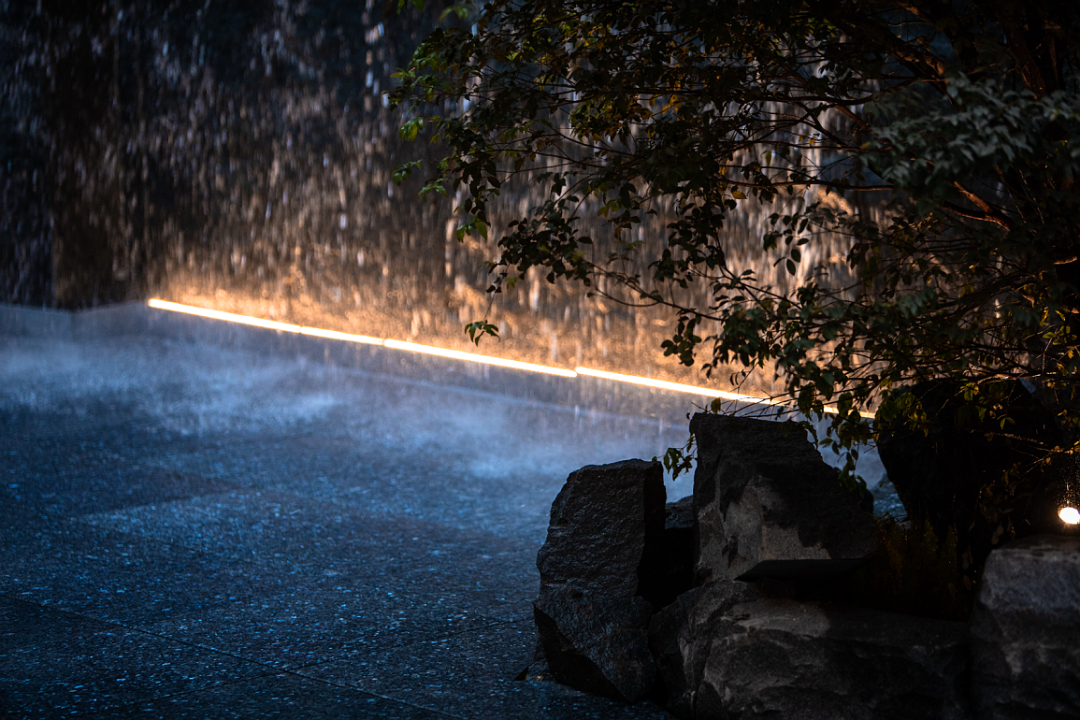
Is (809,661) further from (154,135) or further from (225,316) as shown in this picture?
(154,135)

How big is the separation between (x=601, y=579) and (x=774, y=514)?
69cm

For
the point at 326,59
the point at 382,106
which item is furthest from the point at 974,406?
the point at 326,59

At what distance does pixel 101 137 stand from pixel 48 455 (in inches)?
173

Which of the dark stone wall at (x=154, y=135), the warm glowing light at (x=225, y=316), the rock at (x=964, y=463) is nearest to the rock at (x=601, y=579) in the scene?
the rock at (x=964, y=463)

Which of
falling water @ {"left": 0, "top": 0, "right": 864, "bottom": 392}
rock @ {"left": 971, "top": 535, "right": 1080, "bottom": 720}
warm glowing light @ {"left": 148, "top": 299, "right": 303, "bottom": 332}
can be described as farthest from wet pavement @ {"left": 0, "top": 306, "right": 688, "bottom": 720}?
rock @ {"left": 971, "top": 535, "right": 1080, "bottom": 720}

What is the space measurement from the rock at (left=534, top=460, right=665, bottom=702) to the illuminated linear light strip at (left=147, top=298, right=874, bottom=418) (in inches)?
105

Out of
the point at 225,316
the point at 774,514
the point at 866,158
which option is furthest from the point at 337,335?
the point at 866,158

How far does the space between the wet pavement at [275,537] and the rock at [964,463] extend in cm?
121

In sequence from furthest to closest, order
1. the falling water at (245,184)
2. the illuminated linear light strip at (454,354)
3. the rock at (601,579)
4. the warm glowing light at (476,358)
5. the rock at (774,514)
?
1. the falling water at (245,184)
2. the warm glowing light at (476,358)
3. the illuminated linear light strip at (454,354)
4. the rock at (601,579)
5. the rock at (774,514)

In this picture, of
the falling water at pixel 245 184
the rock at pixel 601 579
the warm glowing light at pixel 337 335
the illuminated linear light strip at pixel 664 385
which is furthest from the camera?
the warm glowing light at pixel 337 335

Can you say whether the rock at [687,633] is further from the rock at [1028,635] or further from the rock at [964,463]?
the rock at [964,463]

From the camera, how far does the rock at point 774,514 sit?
3.18 metres

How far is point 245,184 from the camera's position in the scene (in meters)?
9.33

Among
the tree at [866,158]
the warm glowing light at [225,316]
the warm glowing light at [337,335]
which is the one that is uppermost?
the tree at [866,158]
